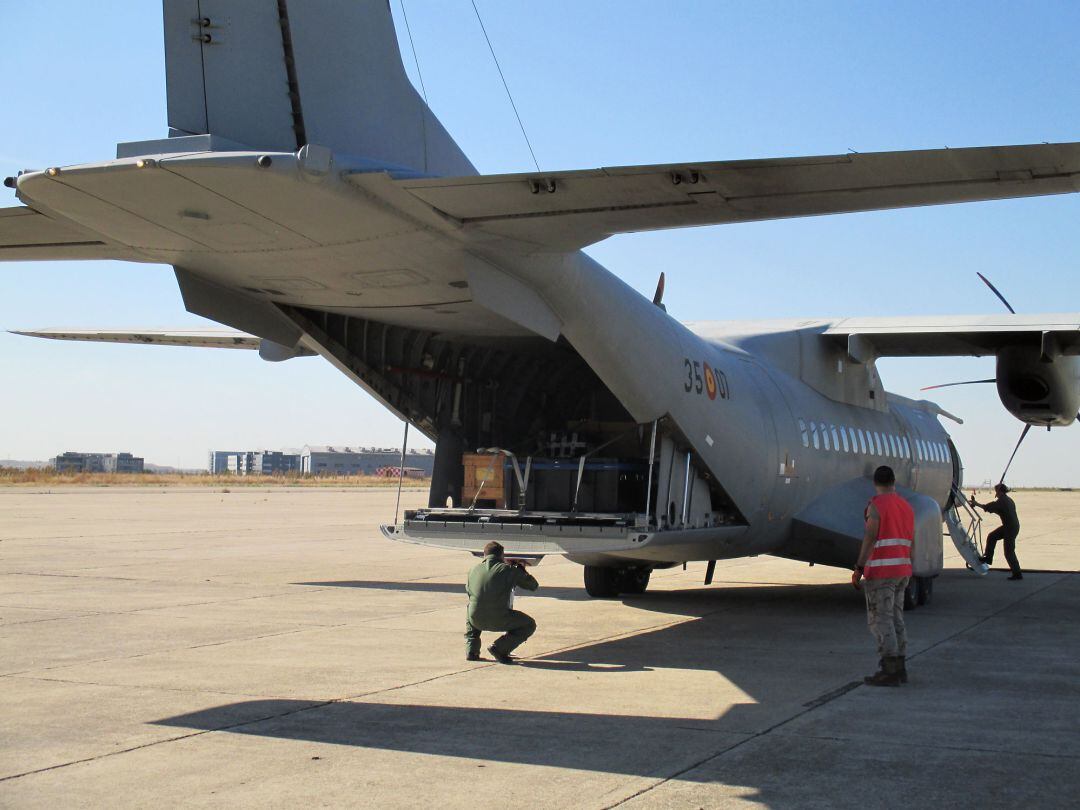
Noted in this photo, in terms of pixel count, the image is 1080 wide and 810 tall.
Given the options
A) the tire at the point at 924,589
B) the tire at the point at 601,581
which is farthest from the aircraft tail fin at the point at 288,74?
the tire at the point at 924,589

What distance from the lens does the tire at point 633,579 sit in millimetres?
15633

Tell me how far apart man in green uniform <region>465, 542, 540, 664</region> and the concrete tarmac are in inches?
10.5

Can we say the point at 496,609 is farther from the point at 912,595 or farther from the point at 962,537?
the point at 962,537

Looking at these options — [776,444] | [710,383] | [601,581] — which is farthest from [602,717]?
[601,581]

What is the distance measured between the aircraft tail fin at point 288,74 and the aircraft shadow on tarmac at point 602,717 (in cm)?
414

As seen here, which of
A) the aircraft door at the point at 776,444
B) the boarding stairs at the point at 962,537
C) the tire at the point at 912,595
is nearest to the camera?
the aircraft door at the point at 776,444

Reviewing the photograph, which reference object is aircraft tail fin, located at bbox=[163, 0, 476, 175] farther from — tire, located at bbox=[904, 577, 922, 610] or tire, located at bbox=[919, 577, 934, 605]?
tire, located at bbox=[919, 577, 934, 605]

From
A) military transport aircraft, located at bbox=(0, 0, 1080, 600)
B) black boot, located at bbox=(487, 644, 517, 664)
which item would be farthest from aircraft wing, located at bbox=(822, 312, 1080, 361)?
black boot, located at bbox=(487, 644, 517, 664)

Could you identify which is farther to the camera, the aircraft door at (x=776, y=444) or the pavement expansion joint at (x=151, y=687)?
the aircraft door at (x=776, y=444)

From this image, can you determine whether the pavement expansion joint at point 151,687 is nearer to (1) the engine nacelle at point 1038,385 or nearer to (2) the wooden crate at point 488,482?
(2) the wooden crate at point 488,482

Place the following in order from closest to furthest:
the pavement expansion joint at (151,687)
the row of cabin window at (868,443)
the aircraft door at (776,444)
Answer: the pavement expansion joint at (151,687) → the aircraft door at (776,444) → the row of cabin window at (868,443)

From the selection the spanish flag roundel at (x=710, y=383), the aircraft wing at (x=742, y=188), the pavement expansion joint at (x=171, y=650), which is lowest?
the pavement expansion joint at (x=171, y=650)

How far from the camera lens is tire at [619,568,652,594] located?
15.6 m

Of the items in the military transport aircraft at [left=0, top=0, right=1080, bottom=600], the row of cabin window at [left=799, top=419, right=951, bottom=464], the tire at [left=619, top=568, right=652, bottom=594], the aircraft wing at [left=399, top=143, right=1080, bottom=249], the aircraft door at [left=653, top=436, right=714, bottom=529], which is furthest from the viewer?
the tire at [left=619, top=568, right=652, bottom=594]
